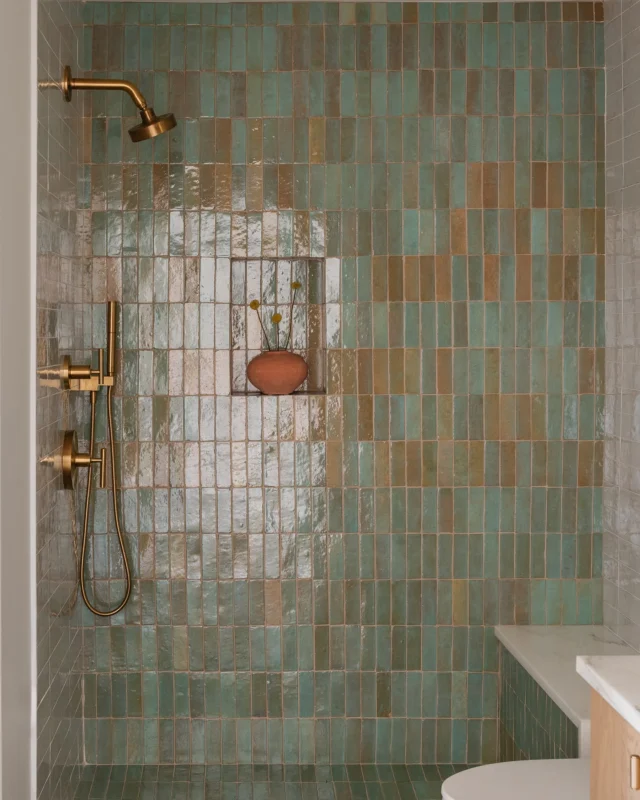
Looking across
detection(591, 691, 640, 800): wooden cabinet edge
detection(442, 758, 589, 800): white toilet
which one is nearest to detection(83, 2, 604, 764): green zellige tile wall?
detection(442, 758, 589, 800): white toilet

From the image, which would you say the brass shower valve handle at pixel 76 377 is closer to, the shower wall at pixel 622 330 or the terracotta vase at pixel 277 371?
the terracotta vase at pixel 277 371

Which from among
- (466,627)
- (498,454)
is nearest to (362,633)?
(466,627)

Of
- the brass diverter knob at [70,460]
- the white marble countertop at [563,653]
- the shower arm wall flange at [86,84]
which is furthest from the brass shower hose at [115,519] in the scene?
the white marble countertop at [563,653]

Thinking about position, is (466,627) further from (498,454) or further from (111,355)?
(111,355)

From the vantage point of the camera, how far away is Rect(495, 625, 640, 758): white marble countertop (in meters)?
2.32

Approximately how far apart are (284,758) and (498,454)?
1.29 m

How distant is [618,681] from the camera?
132 centimetres

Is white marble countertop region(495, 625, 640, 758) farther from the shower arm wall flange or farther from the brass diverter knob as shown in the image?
the shower arm wall flange

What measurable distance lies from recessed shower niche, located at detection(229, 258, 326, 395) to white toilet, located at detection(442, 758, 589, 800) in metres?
1.37

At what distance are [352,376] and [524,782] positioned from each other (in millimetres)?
1412

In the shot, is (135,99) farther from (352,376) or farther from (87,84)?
(352,376)

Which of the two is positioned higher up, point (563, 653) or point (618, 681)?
point (618, 681)

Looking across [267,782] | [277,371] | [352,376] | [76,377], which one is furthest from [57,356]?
[267,782]

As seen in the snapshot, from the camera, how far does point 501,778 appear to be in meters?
2.00
